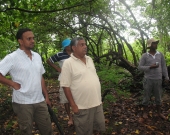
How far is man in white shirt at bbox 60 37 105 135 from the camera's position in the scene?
9.94 feet

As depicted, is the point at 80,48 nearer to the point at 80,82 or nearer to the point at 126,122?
the point at 80,82

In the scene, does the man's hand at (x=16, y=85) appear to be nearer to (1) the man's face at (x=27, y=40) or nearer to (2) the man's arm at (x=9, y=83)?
(2) the man's arm at (x=9, y=83)

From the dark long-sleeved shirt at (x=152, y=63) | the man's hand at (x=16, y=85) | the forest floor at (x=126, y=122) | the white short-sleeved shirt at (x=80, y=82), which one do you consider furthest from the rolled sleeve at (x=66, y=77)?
the dark long-sleeved shirt at (x=152, y=63)

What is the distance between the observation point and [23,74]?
301 centimetres

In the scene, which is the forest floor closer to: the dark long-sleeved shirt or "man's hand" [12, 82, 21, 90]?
the dark long-sleeved shirt

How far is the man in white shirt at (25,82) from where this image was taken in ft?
9.71

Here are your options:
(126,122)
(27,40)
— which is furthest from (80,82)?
(126,122)

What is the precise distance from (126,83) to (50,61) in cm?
396

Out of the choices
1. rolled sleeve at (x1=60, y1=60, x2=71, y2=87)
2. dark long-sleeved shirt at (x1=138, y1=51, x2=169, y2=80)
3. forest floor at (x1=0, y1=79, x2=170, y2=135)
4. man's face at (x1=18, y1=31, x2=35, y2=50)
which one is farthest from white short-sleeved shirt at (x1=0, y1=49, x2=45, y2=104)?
dark long-sleeved shirt at (x1=138, y1=51, x2=169, y2=80)

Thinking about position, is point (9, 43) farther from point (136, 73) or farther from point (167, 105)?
point (167, 105)

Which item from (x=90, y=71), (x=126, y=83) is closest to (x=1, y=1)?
(x=90, y=71)

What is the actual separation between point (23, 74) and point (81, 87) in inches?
36.7

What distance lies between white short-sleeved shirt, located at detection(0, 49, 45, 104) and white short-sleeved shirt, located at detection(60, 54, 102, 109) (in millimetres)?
475

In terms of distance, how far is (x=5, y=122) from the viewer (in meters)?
5.42
